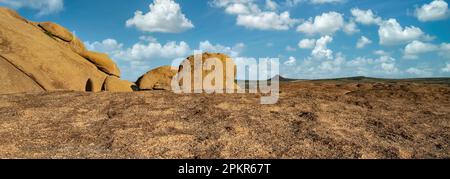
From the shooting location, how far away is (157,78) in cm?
2981

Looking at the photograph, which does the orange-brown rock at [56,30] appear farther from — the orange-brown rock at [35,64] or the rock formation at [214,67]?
the rock formation at [214,67]

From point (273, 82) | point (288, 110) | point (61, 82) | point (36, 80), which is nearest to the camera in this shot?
point (288, 110)

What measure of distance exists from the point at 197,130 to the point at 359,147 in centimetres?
463

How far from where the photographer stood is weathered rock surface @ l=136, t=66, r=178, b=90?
95.0 feet

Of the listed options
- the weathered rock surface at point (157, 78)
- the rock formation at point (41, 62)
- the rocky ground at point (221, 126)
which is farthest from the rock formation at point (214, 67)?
the rocky ground at point (221, 126)

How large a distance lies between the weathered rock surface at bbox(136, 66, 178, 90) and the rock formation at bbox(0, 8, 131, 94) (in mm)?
2818

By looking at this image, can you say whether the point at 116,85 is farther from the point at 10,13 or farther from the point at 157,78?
the point at 10,13

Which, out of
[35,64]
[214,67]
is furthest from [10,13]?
[214,67]

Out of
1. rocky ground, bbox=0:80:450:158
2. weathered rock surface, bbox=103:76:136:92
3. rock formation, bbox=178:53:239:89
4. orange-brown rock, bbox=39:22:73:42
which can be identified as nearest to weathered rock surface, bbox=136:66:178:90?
weathered rock surface, bbox=103:76:136:92

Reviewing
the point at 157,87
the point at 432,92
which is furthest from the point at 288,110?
the point at 157,87

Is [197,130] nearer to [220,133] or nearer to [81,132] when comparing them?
[220,133]

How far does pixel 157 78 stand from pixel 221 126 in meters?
18.7

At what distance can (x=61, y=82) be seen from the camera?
26516mm
